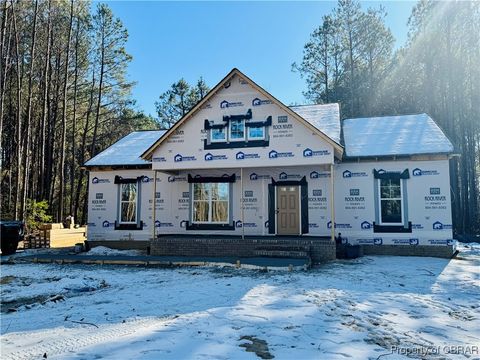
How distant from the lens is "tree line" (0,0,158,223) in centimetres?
2252

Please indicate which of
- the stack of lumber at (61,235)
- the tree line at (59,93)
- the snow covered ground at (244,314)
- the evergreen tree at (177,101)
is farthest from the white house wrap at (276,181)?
the evergreen tree at (177,101)

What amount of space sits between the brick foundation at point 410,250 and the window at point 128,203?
10.0 metres

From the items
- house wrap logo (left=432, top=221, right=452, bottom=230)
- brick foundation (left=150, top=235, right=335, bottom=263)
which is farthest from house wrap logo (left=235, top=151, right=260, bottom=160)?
house wrap logo (left=432, top=221, right=452, bottom=230)

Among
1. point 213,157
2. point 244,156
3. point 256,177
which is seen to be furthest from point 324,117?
point 213,157

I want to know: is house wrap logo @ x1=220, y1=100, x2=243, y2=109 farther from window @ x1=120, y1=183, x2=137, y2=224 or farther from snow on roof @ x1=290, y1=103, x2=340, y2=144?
window @ x1=120, y1=183, x2=137, y2=224

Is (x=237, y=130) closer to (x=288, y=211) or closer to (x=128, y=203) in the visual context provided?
(x=288, y=211)

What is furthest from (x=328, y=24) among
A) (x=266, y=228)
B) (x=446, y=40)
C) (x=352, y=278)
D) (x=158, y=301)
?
(x=158, y=301)

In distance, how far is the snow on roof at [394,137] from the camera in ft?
44.7

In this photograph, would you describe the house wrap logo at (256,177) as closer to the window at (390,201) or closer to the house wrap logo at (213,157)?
the house wrap logo at (213,157)

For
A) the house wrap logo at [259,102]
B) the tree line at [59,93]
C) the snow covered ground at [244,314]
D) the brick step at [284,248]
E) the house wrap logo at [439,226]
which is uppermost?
the tree line at [59,93]

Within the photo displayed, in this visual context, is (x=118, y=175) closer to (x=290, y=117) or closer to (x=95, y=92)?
(x=290, y=117)

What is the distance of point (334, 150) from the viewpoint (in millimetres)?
12953

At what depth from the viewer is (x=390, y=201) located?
539 inches

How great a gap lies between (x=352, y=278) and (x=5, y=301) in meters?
8.09
